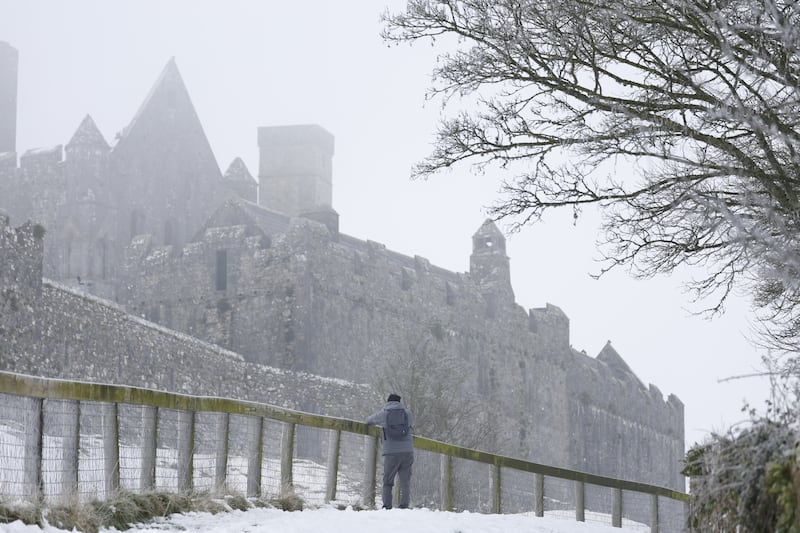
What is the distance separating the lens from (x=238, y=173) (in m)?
Result: 46.8

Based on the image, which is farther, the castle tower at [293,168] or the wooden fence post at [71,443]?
the castle tower at [293,168]

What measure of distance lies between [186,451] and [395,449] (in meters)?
2.83

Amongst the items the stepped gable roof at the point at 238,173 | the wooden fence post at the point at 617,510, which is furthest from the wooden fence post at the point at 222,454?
the stepped gable roof at the point at 238,173

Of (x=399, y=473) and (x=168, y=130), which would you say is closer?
(x=399, y=473)

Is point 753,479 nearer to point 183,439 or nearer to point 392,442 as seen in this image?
point 183,439

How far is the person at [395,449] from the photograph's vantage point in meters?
13.1

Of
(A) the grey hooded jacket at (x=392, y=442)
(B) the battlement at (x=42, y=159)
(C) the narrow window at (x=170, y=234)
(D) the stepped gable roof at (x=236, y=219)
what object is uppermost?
(B) the battlement at (x=42, y=159)

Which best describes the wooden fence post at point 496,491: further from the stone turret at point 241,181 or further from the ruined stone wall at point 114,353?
the stone turret at point 241,181

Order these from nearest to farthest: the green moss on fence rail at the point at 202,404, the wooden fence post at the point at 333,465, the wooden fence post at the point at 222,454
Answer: the green moss on fence rail at the point at 202,404 < the wooden fence post at the point at 222,454 < the wooden fence post at the point at 333,465

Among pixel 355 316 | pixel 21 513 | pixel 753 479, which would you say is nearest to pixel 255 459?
pixel 21 513

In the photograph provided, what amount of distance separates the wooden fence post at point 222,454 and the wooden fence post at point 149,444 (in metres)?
0.80

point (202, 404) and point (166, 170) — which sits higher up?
point (166, 170)

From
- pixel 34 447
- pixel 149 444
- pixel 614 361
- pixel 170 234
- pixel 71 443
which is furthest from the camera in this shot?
pixel 614 361

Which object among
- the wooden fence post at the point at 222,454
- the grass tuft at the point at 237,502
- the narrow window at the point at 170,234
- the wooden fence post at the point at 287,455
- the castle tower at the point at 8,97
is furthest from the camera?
the castle tower at the point at 8,97
